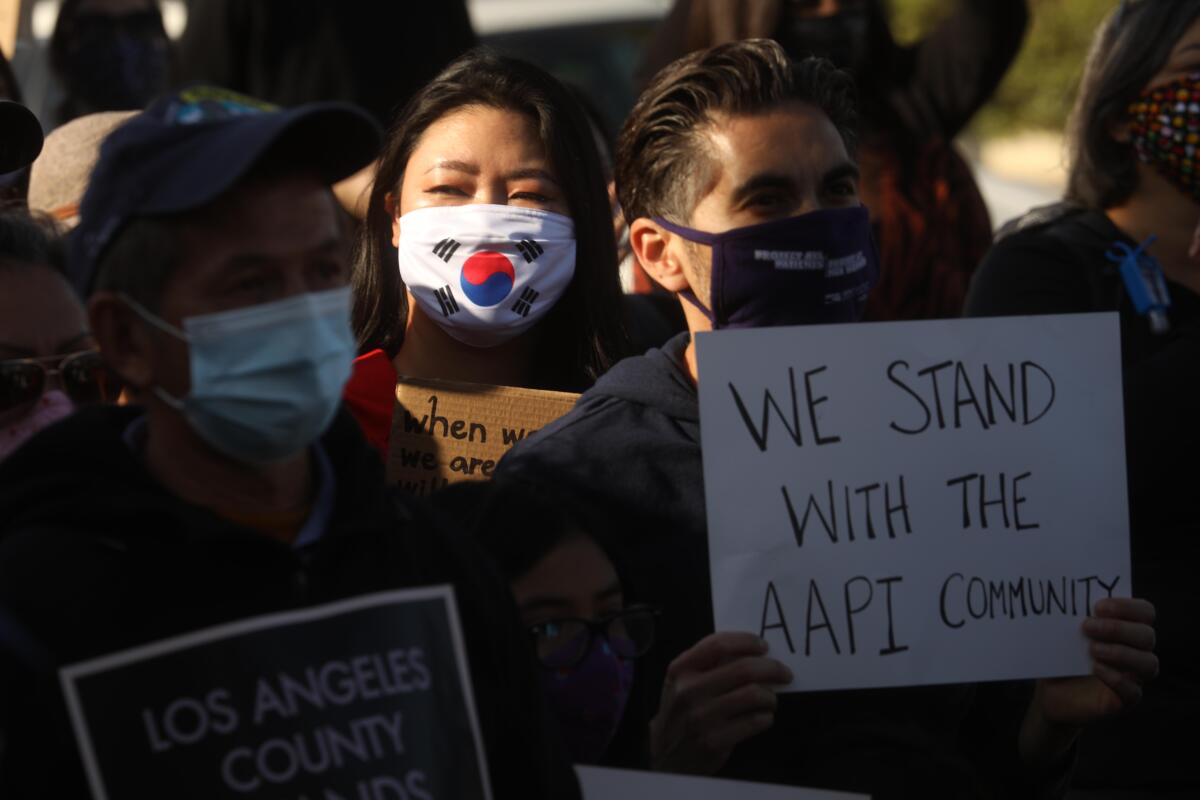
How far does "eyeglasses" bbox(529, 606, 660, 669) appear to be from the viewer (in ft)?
8.14

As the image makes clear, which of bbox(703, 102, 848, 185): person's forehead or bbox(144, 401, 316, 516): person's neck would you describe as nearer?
bbox(144, 401, 316, 516): person's neck

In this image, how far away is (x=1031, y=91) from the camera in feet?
62.5

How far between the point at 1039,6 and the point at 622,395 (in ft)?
55.3

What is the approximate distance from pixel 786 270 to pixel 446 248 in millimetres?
719

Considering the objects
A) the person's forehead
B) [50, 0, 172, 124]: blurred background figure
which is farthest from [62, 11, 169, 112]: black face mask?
the person's forehead

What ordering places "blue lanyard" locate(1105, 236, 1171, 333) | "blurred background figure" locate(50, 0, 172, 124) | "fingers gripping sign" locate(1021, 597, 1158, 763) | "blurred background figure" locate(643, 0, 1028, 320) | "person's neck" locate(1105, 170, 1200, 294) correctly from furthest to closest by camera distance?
"blurred background figure" locate(50, 0, 172, 124), "blurred background figure" locate(643, 0, 1028, 320), "person's neck" locate(1105, 170, 1200, 294), "blue lanyard" locate(1105, 236, 1171, 333), "fingers gripping sign" locate(1021, 597, 1158, 763)

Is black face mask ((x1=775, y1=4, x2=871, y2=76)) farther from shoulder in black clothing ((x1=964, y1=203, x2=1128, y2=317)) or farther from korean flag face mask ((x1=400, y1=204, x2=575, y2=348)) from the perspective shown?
korean flag face mask ((x1=400, y1=204, x2=575, y2=348))

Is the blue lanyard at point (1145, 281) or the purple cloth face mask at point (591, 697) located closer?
the purple cloth face mask at point (591, 697)

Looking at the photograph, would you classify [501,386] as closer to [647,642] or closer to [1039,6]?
[647,642]

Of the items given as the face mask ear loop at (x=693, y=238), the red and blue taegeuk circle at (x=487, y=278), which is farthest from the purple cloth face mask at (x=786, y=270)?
the red and blue taegeuk circle at (x=487, y=278)

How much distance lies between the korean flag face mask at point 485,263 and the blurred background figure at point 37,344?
0.80m

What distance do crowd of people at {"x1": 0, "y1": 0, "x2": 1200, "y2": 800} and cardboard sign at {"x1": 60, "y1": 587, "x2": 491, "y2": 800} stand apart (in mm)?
25

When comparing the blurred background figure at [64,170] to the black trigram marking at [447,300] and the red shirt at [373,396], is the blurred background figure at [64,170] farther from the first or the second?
the black trigram marking at [447,300]

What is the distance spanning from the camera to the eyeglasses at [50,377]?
2760 mm
